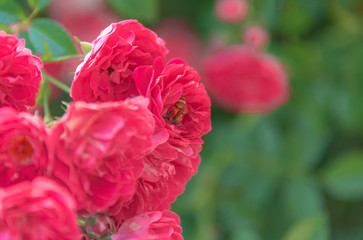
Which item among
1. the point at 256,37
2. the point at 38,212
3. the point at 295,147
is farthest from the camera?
the point at 295,147

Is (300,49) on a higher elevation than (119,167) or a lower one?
lower

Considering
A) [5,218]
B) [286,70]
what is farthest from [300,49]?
[5,218]

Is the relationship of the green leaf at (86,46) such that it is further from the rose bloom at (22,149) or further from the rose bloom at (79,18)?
the rose bloom at (79,18)

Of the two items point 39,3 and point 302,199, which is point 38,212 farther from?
point 302,199

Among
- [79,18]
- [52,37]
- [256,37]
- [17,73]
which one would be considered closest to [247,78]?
[256,37]

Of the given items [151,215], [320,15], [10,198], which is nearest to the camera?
[10,198]

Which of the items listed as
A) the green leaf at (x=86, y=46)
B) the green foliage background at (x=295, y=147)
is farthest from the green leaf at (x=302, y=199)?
the green leaf at (x=86, y=46)

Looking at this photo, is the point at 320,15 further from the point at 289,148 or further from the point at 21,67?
the point at 21,67
